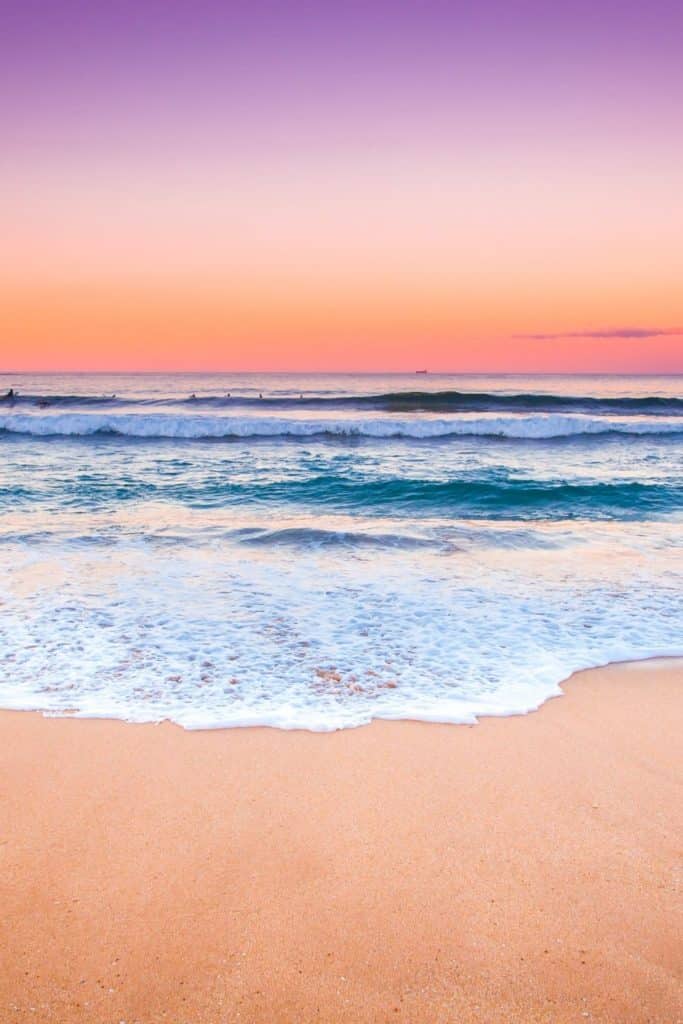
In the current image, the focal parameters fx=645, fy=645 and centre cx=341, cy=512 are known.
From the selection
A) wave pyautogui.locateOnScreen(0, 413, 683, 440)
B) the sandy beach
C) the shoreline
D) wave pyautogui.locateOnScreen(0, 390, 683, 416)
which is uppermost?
wave pyautogui.locateOnScreen(0, 390, 683, 416)

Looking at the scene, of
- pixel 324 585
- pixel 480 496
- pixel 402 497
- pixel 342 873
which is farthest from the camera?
pixel 480 496

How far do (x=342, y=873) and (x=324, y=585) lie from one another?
→ 406cm

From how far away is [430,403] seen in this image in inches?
1391

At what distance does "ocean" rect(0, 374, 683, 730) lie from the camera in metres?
4.41

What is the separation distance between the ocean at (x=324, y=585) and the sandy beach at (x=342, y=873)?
1.51 feet

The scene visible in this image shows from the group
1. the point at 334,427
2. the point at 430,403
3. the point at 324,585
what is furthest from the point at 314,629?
the point at 430,403

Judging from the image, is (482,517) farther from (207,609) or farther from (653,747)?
(653,747)

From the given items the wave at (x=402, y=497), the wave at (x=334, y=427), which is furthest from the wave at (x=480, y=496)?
the wave at (x=334, y=427)

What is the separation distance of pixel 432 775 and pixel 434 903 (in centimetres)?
91

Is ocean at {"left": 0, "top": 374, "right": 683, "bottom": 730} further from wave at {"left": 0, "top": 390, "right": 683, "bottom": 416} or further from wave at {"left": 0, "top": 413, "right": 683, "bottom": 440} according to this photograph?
wave at {"left": 0, "top": 390, "right": 683, "bottom": 416}

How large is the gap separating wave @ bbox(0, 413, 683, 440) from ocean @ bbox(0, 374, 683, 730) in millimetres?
7040

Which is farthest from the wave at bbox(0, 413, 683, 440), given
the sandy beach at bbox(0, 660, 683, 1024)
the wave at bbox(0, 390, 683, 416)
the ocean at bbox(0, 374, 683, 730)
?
the sandy beach at bbox(0, 660, 683, 1024)

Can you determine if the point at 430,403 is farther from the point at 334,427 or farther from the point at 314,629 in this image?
the point at 314,629

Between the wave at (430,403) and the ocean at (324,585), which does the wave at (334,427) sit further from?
the wave at (430,403)
